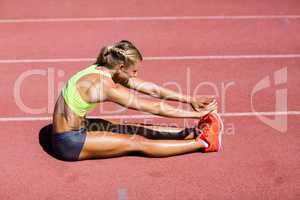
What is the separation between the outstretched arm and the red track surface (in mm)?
538

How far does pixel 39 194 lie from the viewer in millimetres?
4379

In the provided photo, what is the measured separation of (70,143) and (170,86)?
2.35 metres

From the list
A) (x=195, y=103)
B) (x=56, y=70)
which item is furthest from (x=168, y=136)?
(x=56, y=70)

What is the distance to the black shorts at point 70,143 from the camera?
4.62 meters

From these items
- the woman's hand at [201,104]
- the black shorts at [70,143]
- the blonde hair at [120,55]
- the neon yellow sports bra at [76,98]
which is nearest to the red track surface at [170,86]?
the black shorts at [70,143]

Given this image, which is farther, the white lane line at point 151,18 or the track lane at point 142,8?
the track lane at point 142,8

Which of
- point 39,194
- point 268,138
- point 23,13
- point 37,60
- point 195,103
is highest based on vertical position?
point 23,13

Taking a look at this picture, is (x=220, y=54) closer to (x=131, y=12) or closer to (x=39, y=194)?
(x=131, y=12)

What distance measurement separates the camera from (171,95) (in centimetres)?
512

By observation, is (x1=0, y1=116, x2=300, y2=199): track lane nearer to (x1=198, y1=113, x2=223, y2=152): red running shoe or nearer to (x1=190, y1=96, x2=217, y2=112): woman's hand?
(x1=198, y1=113, x2=223, y2=152): red running shoe

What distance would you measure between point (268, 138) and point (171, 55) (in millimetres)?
2771

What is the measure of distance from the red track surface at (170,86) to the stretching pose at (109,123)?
159 millimetres

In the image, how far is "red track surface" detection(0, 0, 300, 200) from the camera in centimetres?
449

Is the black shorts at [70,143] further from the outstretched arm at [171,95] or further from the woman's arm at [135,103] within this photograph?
the outstretched arm at [171,95]
